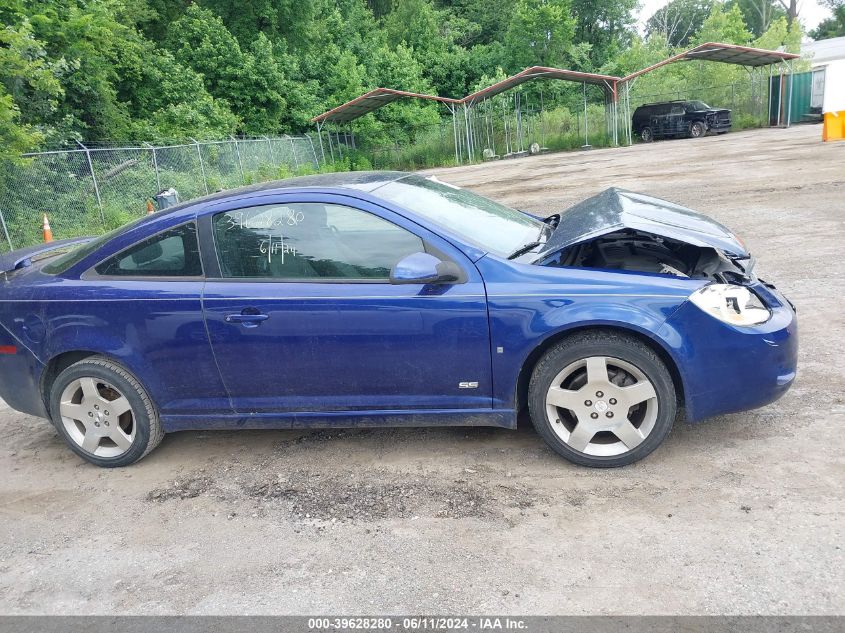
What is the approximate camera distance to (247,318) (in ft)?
12.5

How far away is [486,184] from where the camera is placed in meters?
21.5

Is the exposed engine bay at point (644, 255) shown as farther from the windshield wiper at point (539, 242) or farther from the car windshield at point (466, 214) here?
the car windshield at point (466, 214)

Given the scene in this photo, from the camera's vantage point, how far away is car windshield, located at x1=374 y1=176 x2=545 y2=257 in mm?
3959

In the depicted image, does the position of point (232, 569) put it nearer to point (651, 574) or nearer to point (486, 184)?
→ point (651, 574)

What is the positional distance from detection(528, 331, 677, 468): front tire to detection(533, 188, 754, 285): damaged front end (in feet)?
1.77

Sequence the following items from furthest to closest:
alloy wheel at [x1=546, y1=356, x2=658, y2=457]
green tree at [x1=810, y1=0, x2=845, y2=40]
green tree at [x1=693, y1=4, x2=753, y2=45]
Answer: green tree at [x1=810, y1=0, x2=845, y2=40] → green tree at [x1=693, y1=4, x2=753, y2=45] → alloy wheel at [x1=546, y1=356, x2=658, y2=457]

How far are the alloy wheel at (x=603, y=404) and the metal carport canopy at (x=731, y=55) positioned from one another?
3112cm

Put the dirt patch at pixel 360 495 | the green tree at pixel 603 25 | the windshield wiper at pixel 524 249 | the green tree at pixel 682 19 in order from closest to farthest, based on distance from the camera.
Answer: the dirt patch at pixel 360 495
the windshield wiper at pixel 524 249
the green tree at pixel 603 25
the green tree at pixel 682 19

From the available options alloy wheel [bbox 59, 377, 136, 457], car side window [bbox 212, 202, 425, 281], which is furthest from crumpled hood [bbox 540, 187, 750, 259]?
alloy wheel [bbox 59, 377, 136, 457]

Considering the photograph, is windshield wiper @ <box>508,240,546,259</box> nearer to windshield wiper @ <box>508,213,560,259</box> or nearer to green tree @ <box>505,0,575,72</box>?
windshield wiper @ <box>508,213,560,259</box>

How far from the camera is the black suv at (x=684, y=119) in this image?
32031 millimetres

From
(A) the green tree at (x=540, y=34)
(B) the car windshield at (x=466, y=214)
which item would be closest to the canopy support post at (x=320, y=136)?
(A) the green tree at (x=540, y=34)

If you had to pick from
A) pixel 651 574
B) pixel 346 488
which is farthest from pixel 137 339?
pixel 651 574

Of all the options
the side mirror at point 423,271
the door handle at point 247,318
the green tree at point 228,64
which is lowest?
the door handle at point 247,318
